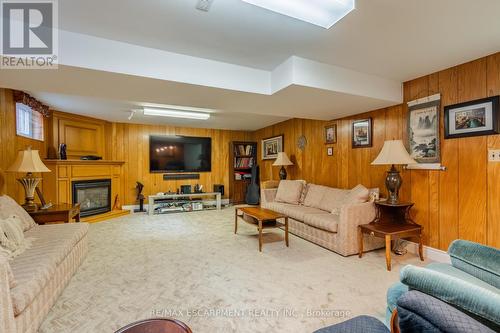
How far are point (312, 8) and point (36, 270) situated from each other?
2.66 metres

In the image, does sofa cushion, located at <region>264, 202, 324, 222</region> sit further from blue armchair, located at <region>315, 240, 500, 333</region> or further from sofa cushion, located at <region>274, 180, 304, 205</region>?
blue armchair, located at <region>315, 240, 500, 333</region>

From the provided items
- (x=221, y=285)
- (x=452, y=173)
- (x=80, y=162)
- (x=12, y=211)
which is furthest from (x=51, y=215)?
(x=452, y=173)

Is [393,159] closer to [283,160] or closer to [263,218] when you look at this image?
[263,218]

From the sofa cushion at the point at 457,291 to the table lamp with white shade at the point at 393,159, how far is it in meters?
1.95

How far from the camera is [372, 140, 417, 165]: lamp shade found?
104 inches

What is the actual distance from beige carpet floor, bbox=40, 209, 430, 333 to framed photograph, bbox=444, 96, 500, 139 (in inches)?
61.4

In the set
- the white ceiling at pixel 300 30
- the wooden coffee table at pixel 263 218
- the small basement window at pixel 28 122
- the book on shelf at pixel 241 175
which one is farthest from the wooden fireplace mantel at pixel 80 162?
the wooden coffee table at pixel 263 218

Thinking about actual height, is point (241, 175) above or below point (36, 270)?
above

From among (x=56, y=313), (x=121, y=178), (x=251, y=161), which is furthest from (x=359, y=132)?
(x=121, y=178)

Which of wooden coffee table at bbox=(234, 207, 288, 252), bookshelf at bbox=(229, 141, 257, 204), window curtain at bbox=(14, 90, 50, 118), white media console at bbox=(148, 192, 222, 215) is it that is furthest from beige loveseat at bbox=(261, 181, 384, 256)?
window curtain at bbox=(14, 90, 50, 118)

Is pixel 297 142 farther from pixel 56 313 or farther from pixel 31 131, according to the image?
pixel 31 131

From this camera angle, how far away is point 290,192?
441 centimetres

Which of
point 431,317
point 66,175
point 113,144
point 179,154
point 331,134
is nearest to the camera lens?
point 431,317

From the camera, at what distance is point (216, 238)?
3.59 m
